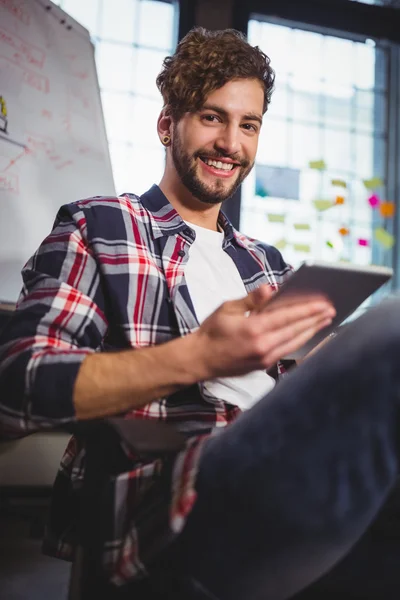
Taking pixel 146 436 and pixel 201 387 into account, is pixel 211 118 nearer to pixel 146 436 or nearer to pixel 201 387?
pixel 201 387

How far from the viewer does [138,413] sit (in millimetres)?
969

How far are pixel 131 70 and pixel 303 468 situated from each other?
243 centimetres

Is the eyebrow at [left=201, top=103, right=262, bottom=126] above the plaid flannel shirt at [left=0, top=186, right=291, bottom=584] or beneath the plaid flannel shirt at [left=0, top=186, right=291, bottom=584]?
above

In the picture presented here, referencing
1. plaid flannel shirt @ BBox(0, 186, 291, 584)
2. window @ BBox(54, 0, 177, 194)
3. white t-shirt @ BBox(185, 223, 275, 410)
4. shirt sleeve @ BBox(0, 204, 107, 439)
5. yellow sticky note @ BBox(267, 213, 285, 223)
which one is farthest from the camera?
yellow sticky note @ BBox(267, 213, 285, 223)

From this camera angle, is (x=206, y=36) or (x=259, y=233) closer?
(x=206, y=36)

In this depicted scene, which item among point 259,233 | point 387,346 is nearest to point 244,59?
point 387,346

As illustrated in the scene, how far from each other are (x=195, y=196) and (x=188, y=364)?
2.10ft

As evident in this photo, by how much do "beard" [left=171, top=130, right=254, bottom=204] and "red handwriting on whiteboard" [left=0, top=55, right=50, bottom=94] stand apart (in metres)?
0.66

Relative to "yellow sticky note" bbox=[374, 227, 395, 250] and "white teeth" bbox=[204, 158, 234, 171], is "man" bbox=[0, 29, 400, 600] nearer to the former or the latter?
"white teeth" bbox=[204, 158, 234, 171]

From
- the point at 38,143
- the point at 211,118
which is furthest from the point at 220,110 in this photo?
the point at 38,143

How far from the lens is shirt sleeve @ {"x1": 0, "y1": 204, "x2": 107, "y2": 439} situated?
79cm

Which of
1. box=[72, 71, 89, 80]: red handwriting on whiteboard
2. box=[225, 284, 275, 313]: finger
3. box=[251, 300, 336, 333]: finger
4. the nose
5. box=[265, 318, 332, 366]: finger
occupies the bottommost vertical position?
box=[265, 318, 332, 366]: finger

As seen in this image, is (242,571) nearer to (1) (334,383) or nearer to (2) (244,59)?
(1) (334,383)

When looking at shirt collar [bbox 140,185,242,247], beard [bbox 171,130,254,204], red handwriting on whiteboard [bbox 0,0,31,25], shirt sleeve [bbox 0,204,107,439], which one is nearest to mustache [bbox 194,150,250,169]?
beard [bbox 171,130,254,204]
